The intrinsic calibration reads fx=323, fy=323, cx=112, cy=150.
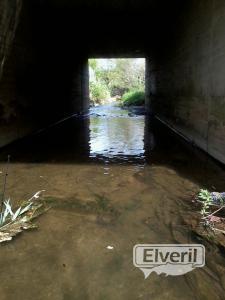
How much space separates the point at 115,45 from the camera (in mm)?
16922

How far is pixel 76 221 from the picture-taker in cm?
375

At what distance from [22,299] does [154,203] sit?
229 centimetres

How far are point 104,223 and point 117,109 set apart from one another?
772 inches

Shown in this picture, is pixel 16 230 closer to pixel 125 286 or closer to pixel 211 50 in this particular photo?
pixel 125 286

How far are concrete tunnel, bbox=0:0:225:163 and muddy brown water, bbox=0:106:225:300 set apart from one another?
1.24 meters

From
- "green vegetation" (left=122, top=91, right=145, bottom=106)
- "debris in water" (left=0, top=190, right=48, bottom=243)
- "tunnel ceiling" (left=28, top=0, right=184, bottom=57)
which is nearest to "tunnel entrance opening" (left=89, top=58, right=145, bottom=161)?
"green vegetation" (left=122, top=91, right=145, bottom=106)

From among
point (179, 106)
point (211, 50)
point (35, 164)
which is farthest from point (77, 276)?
point (179, 106)

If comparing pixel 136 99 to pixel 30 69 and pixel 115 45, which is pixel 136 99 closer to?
pixel 115 45

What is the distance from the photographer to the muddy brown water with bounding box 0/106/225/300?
2590 mm

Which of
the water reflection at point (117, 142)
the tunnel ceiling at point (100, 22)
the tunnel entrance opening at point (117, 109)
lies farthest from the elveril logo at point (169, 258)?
the tunnel ceiling at point (100, 22)

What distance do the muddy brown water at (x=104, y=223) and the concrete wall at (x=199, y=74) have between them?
69 cm

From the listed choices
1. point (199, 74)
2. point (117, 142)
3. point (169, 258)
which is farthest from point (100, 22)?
point (169, 258)

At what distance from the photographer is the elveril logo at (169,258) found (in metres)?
2.81

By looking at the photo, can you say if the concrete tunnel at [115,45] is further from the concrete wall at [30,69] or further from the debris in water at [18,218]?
the debris in water at [18,218]
